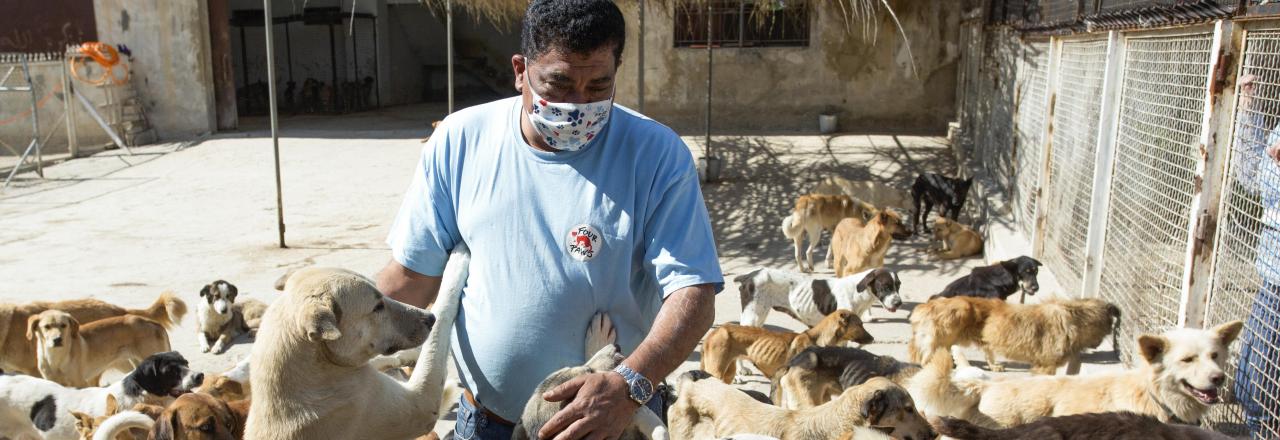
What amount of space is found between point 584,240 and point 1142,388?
123 inches

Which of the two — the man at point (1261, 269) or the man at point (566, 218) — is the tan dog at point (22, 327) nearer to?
the man at point (566, 218)

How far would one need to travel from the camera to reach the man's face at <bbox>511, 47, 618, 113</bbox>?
227 cm

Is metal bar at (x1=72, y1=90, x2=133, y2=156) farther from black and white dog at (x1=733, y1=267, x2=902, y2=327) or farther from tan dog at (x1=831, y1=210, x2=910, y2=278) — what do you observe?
black and white dog at (x1=733, y1=267, x2=902, y2=327)

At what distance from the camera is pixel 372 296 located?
8.17ft

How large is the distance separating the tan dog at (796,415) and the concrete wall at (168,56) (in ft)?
56.9

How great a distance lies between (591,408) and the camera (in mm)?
2096

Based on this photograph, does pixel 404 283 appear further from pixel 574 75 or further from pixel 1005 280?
pixel 1005 280

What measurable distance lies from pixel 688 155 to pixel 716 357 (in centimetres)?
358

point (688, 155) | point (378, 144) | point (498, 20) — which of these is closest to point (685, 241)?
point (688, 155)

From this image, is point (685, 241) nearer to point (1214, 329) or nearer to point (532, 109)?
point (532, 109)

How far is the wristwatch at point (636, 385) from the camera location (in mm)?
2135

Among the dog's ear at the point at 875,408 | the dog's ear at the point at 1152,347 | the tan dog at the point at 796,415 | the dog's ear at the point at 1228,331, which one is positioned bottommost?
the tan dog at the point at 796,415

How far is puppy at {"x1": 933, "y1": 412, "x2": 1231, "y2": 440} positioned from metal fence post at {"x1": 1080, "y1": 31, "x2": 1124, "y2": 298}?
3944mm

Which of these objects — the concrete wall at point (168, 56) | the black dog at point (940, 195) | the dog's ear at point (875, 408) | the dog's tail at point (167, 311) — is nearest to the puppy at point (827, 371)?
the dog's ear at point (875, 408)
